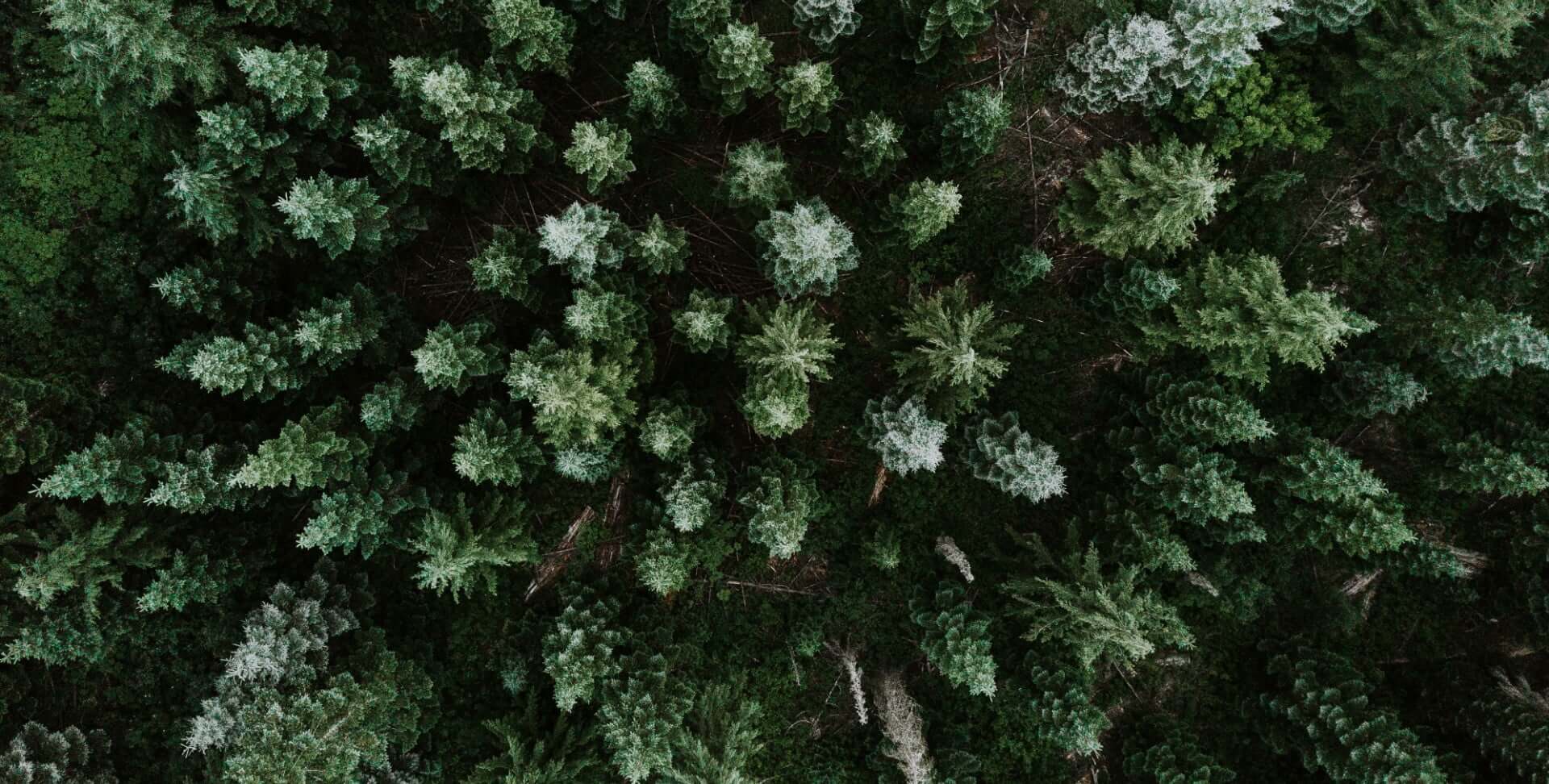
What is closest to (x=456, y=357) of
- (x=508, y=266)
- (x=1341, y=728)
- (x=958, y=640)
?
(x=508, y=266)

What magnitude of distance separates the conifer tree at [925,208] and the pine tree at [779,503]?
13.5ft

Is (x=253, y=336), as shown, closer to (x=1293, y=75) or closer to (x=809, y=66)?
(x=809, y=66)

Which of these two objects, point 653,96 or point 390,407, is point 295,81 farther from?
point 653,96

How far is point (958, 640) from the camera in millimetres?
12008

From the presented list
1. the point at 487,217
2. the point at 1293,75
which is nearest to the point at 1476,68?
the point at 1293,75

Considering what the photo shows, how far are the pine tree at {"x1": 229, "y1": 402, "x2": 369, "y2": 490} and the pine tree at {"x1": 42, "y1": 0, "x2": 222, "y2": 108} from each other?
434 cm

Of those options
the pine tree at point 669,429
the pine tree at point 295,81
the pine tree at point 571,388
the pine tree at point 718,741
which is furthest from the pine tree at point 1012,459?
the pine tree at point 295,81

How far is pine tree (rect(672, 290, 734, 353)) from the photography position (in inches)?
426

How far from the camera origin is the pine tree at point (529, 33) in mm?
10117

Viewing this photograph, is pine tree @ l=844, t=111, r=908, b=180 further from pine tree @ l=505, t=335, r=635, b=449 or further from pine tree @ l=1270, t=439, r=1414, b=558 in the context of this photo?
pine tree @ l=1270, t=439, r=1414, b=558

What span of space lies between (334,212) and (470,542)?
4.71m

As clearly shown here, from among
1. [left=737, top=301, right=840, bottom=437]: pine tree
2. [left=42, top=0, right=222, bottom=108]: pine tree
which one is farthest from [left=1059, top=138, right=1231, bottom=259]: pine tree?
[left=42, top=0, right=222, bottom=108]: pine tree

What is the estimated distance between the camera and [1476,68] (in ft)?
38.7

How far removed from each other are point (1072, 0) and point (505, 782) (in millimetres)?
14910
